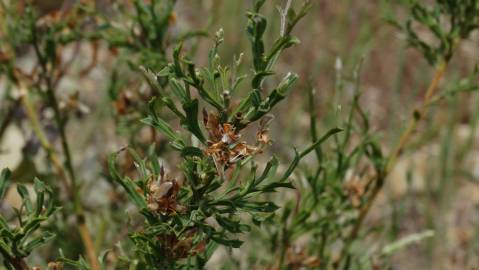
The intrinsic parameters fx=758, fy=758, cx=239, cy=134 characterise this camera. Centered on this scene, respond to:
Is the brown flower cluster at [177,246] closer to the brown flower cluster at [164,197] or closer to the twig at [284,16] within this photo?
the brown flower cluster at [164,197]

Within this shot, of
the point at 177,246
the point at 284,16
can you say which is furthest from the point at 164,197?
the point at 284,16

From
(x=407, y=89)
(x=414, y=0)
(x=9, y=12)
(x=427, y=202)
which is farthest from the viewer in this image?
(x=407, y=89)

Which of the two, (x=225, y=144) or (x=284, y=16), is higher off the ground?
(x=284, y=16)

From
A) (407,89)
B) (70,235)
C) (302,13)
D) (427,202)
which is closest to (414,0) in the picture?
(302,13)

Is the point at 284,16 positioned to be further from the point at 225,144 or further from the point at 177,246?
the point at 177,246

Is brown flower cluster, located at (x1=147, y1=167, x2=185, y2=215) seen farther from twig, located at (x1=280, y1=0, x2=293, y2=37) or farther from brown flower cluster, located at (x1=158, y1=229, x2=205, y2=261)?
twig, located at (x1=280, y1=0, x2=293, y2=37)

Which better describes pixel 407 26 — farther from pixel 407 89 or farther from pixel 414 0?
pixel 407 89
